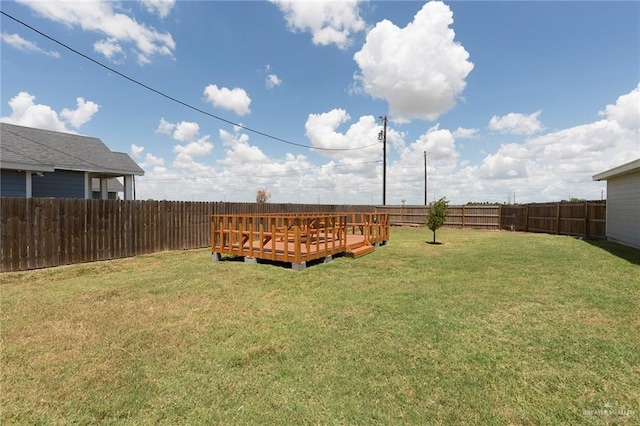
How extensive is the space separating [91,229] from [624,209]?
1734cm

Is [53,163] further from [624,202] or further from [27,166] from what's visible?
[624,202]

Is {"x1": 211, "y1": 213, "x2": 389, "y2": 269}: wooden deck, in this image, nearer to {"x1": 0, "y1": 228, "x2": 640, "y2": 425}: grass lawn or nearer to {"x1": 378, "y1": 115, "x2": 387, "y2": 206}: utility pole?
{"x1": 0, "y1": 228, "x2": 640, "y2": 425}: grass lawn

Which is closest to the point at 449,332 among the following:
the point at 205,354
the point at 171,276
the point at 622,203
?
the point at 205,354

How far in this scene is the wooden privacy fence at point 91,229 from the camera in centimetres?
666

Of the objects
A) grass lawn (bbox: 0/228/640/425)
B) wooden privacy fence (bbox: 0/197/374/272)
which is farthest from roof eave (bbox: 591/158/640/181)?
wooden privacy fence (bbox: 0/197/374/272)

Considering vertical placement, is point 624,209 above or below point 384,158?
below

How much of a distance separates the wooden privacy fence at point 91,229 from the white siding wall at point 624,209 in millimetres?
14528

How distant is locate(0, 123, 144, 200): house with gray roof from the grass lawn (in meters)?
5.89

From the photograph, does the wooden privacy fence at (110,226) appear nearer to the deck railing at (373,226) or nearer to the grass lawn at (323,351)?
the grass lawn at (323,351)

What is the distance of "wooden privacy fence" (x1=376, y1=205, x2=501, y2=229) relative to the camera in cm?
1980

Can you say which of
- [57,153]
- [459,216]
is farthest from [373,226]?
[57,153]

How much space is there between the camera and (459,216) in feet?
68.6

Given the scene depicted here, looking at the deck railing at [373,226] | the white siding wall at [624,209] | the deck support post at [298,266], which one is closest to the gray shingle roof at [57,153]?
the deck support post at [298,266]

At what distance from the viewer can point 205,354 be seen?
3031 mm
